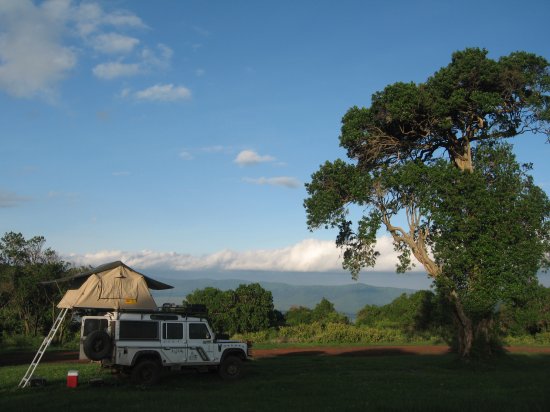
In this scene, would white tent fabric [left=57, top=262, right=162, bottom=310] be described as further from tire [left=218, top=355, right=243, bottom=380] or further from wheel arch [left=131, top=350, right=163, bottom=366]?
tire [left=218, top=355, right=243, bottom=380]

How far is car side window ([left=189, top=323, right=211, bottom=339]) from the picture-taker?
722 inches

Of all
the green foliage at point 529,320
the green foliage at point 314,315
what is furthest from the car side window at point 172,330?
the green foliage at point 314,315

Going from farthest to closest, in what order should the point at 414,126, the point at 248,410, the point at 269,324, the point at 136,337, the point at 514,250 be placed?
1. the point at 269,324
2. the point at 414,126
3. the point at 514,250
4. the point at 136,337
5. the point at 248,410

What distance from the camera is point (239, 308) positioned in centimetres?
5006

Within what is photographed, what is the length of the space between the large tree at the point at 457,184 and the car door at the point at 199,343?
34.7 ft

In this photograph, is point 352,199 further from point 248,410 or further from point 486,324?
point 248,410

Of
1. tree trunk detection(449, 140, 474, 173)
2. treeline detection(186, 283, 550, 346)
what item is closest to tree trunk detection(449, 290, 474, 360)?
tree trunk detection(449, 140, 474, 173)

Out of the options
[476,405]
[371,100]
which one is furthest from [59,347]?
[476,405]

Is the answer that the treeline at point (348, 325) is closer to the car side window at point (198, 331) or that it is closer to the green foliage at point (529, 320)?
the green foliage at point (529, 320)

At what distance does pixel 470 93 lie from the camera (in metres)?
25.5

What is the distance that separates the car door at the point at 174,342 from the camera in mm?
17656

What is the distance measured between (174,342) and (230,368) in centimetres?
234

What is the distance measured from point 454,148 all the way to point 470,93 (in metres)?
3.37

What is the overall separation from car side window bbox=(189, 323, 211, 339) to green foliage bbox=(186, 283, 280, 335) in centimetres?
3009
